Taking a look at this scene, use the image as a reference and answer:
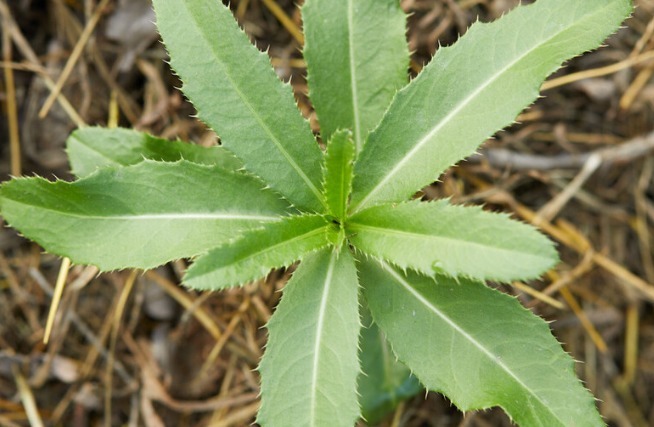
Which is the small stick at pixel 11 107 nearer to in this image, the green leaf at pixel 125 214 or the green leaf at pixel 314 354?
the green leaf at pixel 125 214

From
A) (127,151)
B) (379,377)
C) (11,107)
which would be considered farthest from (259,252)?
(11,107)

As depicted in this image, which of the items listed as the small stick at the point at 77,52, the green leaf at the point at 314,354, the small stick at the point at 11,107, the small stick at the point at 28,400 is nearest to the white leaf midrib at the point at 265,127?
the green leaf at the point at 314,354

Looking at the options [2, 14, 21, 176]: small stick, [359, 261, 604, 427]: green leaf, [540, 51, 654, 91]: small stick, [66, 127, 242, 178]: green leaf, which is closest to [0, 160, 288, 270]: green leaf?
[66, 127, 242, 178]: green leaf

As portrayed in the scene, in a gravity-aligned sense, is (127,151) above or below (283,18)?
below

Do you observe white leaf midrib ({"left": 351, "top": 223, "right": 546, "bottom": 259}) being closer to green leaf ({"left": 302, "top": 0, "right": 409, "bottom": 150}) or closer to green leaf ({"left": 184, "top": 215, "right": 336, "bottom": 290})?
green leaf ({"left": 184, "top": 215, "right": 336, "bottom": 290})

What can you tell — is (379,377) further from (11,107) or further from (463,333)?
(11,107)

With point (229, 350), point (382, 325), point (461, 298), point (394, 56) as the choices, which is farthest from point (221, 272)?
point (229, 350)

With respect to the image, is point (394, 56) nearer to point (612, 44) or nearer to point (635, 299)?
point (612, 44)
